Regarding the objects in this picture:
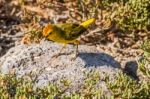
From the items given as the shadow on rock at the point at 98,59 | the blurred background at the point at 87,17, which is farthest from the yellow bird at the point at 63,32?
the blurred background at the point at 87,17

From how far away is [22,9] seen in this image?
8648mm

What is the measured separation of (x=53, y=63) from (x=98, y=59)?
0.65m

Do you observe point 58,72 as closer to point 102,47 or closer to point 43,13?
point 102,47

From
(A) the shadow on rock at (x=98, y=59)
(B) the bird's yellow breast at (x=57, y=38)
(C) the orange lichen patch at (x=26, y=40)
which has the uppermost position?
(B) the bird's yellow breast at (x=57, y=38)

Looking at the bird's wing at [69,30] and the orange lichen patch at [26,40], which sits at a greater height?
the bird's wing at [69,30]

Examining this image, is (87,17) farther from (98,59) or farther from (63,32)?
(63,32)

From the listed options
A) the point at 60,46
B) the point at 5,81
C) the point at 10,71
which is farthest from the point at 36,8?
the point at 5,81

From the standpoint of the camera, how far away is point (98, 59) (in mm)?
6957

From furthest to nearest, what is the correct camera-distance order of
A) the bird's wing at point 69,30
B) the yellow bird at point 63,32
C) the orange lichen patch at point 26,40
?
the orange lichen patch at point 26,40, the bird's wing at point 69,30, the yellow bird at point 63,32

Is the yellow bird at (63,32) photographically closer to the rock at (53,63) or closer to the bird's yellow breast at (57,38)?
the bird's yellow breast at (57,38)

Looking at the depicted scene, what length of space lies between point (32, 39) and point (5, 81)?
1765 millimetres

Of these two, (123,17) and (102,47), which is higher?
(123,17)

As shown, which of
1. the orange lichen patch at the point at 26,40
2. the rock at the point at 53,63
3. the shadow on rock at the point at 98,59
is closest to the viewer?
the rock at the point at 53,63

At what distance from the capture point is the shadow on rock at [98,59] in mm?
6777
